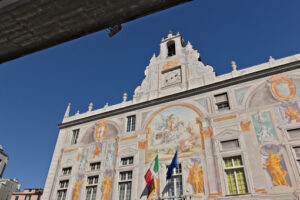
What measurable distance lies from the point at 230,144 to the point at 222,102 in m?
3.57

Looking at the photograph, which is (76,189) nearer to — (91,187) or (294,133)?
(91,187)

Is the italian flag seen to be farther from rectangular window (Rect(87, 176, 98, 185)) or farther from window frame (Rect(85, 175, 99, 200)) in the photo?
rectangular window (Rect(87, 176, 98, 185))

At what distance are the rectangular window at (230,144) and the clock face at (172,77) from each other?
7.29 m

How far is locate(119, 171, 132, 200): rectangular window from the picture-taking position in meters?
16.9

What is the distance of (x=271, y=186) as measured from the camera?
13.0 meters

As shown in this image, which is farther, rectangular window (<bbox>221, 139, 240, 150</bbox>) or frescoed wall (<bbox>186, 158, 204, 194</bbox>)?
rectangular window (<bbox>221, 139, 240, 150</bbox>)

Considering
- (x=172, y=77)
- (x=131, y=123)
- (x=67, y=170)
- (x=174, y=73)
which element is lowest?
(x=67, y=170)

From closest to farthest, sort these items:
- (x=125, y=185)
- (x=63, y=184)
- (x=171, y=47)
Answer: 1. (x=125, y=185)
2. (x=63, y=184)
3. (x=171, y=47)

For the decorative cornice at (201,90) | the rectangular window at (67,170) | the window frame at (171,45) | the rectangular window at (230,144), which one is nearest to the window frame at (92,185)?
the rectangular window at (67,170)

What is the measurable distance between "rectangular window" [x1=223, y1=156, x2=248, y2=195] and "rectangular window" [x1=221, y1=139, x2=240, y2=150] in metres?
0.70

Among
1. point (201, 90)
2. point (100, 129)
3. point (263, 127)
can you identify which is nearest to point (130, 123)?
point (100, 129)

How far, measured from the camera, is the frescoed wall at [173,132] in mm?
16672

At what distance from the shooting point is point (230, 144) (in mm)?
15445

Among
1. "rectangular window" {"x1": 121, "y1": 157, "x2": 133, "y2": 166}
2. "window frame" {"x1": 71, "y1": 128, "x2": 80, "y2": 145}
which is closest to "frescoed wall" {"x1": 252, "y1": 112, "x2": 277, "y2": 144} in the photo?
"rectangular window" {"x1": 121, "y1": 157, "x2": 133, "y2": 166}
